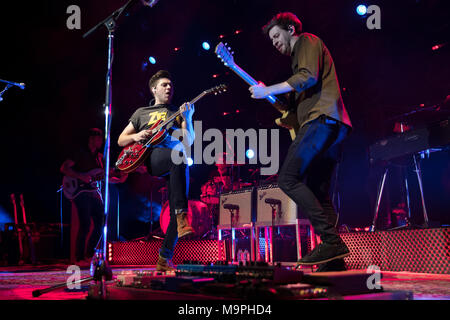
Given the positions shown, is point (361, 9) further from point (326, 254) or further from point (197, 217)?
point (326, 254)

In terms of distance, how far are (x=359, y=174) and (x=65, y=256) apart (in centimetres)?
712

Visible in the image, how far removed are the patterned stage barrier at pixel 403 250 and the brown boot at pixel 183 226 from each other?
2.55 metres

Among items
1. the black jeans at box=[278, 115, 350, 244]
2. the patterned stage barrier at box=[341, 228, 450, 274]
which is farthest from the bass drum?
the black jeans at box=[278, 115, 350, 244]

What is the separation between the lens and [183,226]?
3459mm

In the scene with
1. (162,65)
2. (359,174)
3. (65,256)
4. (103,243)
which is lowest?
(65,256)

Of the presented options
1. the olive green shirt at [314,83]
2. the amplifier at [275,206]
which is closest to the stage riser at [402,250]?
the amplifier at [275,206]

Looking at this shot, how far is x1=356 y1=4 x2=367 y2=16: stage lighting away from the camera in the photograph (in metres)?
7.28

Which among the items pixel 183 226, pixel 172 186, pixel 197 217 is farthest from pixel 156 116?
pixel 197 217

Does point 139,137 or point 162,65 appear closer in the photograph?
point 139,137

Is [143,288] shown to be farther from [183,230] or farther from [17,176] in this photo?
[17,176]

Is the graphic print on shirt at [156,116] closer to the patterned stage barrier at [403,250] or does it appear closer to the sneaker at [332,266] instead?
the sneaker at [332,266]

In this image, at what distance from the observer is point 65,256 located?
9.08 metres

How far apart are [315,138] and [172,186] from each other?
4.80ft
